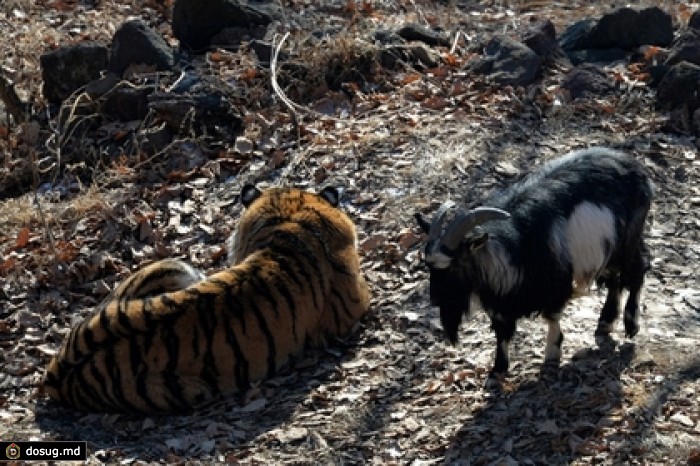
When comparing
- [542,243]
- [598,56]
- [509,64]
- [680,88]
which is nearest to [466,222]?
[542,243]

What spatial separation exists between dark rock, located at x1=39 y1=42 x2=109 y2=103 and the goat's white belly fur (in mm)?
5965

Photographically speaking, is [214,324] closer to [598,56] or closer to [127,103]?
[127,103]

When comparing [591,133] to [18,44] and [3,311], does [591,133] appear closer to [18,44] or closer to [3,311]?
[3,311]

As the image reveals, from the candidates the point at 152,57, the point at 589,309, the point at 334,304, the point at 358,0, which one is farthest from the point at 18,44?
the point at 589,309

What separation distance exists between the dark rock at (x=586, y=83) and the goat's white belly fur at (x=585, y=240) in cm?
355

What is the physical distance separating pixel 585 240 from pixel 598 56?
468cm

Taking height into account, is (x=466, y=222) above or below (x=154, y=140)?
above

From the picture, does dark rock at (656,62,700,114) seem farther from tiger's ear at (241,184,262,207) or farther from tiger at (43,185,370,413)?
tiger's ear at (241,184,262,207)

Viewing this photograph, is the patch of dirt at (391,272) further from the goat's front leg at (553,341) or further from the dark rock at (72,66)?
the dark rock at (72,66)

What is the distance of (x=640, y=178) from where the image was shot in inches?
272

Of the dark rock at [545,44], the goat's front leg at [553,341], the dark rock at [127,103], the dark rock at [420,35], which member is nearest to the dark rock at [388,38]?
the dark rock at [420,35]

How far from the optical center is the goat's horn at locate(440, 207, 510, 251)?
6070 millimetres

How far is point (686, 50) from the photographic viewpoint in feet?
33.4

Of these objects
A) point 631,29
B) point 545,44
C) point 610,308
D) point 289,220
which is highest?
point 631,29
